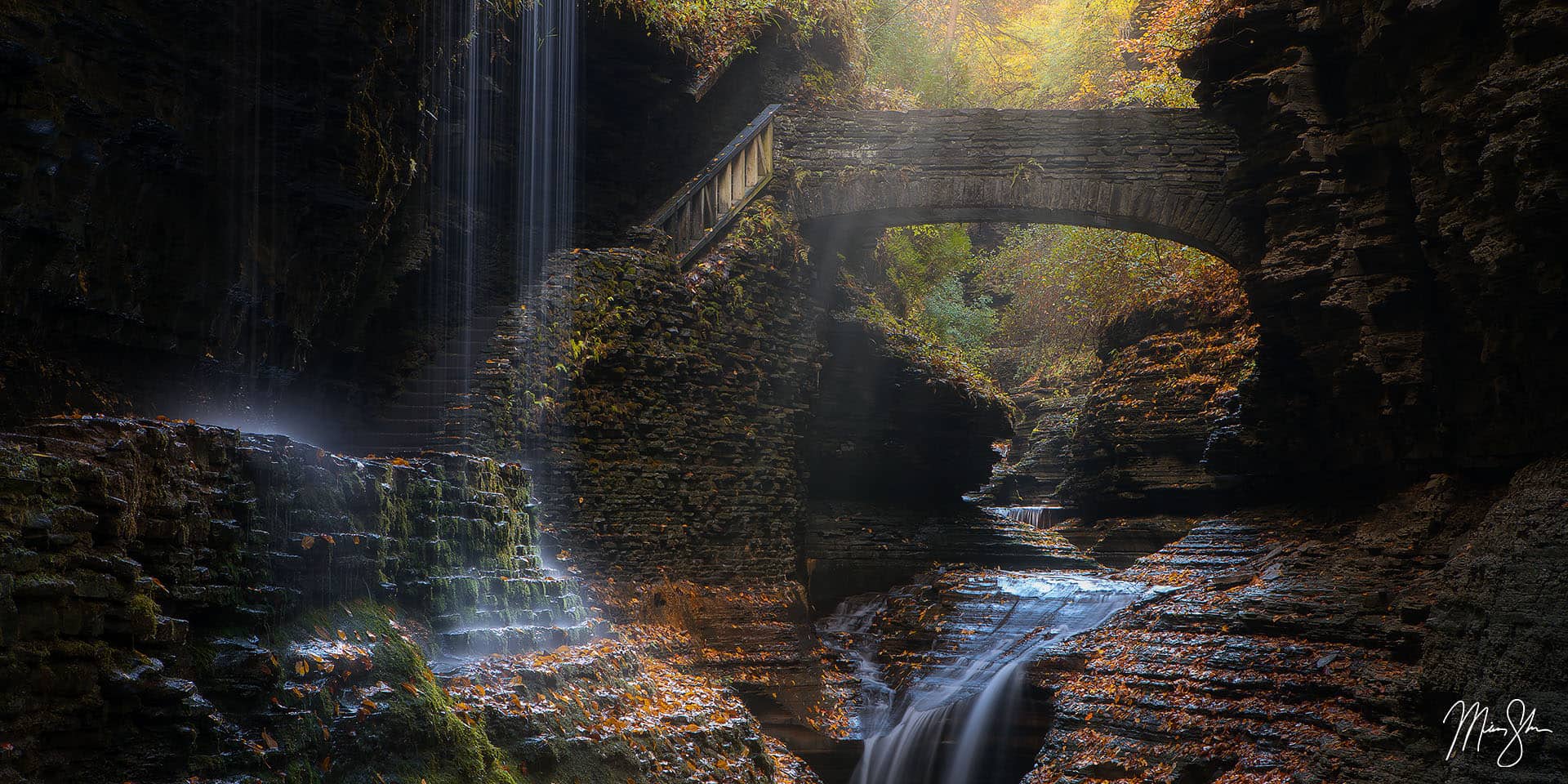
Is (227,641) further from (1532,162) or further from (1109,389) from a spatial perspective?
(1109,389)

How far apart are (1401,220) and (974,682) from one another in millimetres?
6228

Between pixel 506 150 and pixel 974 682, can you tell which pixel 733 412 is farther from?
pixel 506 150

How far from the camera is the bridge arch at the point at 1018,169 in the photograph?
41.8 ft

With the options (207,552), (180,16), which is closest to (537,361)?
(180,16)

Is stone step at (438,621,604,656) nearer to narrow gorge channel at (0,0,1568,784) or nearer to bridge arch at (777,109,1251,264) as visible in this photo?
narrow gorge channel at (0,0,1568,784)

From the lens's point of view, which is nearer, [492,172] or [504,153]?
[492,172]

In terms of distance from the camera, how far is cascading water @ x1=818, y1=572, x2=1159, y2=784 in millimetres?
9688

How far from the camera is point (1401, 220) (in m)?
9.31

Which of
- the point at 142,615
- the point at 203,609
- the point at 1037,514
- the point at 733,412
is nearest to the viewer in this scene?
the point at 142,615

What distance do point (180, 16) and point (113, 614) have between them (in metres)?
3.41

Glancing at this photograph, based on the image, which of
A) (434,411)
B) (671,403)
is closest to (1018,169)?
(671,403)

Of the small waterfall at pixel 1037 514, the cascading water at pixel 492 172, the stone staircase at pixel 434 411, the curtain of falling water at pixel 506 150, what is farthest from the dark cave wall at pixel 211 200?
the small waterfall at pixel 1037 514
